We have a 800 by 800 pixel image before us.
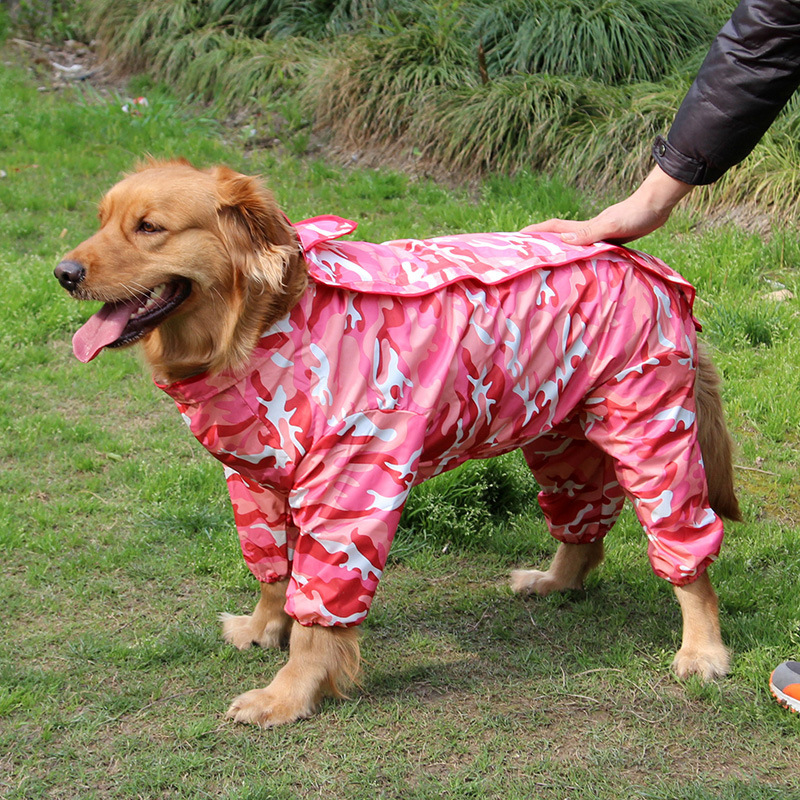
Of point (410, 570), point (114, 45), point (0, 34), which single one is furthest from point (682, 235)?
point (0, 34)

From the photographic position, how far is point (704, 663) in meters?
3.44

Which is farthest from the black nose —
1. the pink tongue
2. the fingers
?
the fingers

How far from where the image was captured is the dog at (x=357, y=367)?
2898 mm

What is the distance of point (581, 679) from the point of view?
A: 3467 mm

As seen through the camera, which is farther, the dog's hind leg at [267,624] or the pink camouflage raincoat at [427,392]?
the dog's hind leg at [267,624]

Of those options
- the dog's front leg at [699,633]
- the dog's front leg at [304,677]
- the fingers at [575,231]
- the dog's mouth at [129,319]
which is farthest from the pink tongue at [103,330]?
the dog's front leg at [699,633]

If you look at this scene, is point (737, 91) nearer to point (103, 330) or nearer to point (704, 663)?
point (704, 663)

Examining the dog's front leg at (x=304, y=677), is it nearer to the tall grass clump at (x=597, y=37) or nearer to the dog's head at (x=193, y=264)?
the dog's head at (x=193, y=264)

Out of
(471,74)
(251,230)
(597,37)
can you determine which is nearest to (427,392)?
(251,230)

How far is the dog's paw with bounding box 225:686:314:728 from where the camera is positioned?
315cm

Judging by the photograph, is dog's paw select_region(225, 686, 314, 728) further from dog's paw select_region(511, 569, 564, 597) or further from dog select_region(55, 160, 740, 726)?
dog's paw select_region(511, 569, 564, 597)

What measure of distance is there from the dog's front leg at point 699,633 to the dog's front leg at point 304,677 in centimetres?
120

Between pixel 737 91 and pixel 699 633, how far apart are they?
1868mm

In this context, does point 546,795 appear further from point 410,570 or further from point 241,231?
point 241,231
